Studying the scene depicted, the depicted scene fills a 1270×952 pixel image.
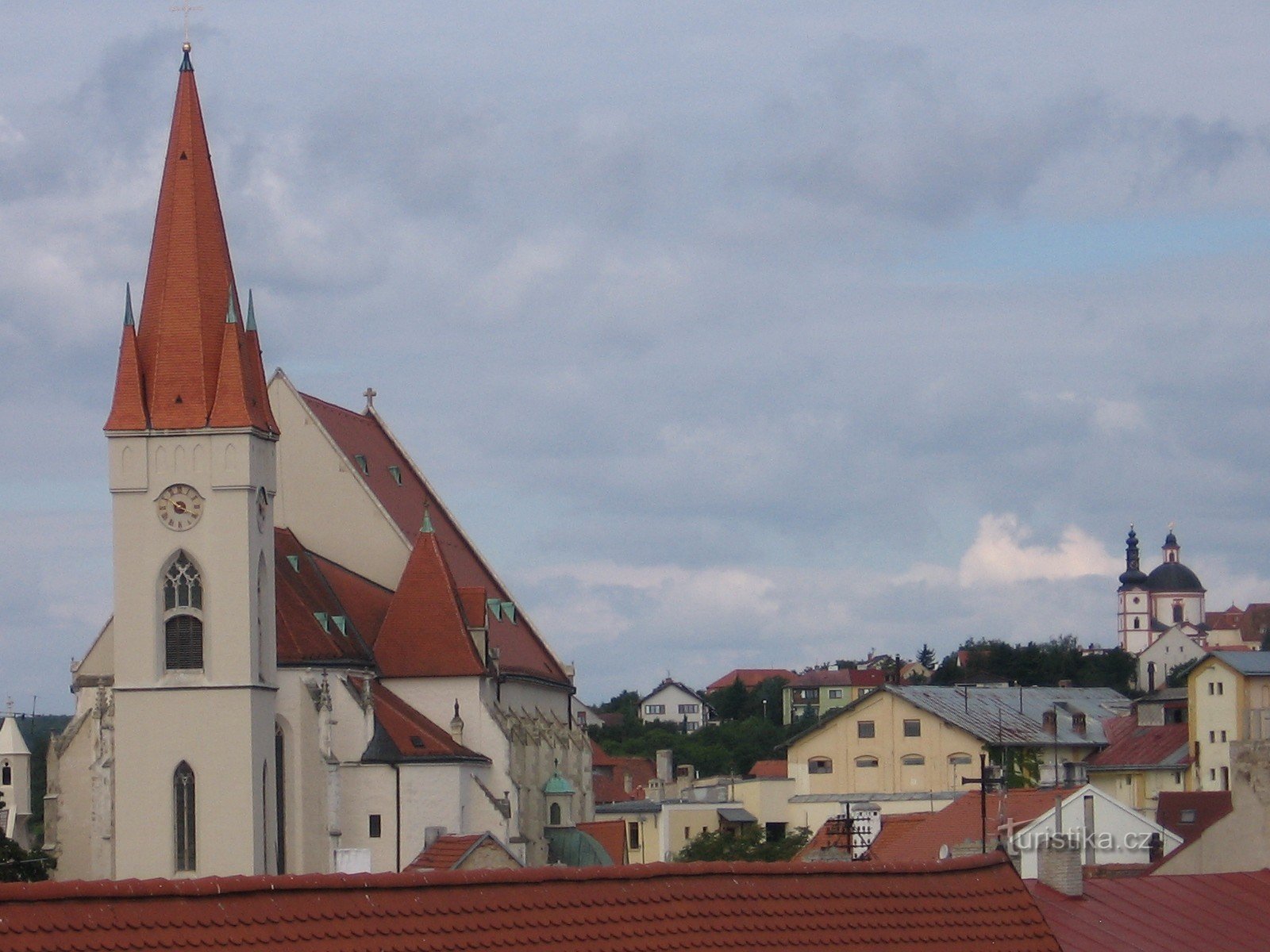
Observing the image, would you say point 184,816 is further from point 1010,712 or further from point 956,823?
point 1010,712

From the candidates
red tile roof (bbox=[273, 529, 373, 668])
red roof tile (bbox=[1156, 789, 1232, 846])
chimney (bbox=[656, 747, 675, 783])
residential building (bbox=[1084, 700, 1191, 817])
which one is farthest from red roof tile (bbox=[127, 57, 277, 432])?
chimney (bbox=[656, 747, 675, 783])

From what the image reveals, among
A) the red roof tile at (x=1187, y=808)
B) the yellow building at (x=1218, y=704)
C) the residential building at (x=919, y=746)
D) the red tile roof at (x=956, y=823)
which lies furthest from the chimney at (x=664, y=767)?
the red tile roof at (x=956, y=823)

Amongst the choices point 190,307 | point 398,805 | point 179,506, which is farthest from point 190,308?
point 398,805

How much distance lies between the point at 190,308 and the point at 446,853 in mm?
20239

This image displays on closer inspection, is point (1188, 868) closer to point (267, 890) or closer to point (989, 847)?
point (989, 847)

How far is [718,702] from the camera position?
184250 mm

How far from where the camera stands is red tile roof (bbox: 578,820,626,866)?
7306 centimetres

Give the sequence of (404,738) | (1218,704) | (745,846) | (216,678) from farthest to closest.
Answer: (1218,704)
(745,846)
(404,738)
(216,678)

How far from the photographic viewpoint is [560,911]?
705 inches

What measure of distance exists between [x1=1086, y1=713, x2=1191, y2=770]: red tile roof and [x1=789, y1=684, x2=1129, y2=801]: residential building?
832 millimetres

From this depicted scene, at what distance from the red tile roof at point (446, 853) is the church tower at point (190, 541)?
14173 millimetres

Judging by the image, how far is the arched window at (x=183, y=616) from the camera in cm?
5741

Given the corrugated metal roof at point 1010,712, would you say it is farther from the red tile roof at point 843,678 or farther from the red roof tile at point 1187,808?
the red tile roof at point 843,678

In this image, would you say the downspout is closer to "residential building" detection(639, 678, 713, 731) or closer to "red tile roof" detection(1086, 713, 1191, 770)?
"red tile roof" detection(1086, 713, 1191, 770)
